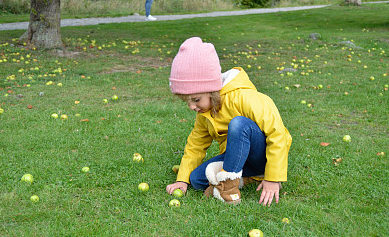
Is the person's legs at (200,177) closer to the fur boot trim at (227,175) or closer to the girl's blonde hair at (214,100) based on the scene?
the fur boot trim at (227,175)

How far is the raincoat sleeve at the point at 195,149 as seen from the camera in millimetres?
3527

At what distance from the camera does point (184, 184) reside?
11.5ft

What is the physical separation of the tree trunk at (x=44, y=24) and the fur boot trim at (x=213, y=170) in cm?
888

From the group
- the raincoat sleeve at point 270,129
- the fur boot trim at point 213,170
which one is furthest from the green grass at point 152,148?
the raincoat sleeve at point 270,129

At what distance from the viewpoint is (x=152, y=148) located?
4.52 meters

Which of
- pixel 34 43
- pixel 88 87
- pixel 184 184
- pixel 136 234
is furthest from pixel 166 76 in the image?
pixel 136 234

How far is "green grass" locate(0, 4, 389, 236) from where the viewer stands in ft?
9.72

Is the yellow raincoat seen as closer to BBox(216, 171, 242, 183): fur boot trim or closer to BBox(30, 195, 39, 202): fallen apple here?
BBox(216, 171, 242, 183): fur boot trim

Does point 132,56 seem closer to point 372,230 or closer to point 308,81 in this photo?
point 308,81

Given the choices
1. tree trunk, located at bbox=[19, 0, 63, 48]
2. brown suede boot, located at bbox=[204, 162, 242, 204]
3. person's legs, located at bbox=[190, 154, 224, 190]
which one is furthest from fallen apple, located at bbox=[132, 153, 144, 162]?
tree trunk, located at bbox=[19, 0, 63, 48]

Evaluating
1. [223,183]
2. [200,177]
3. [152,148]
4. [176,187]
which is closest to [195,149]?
[200,177]

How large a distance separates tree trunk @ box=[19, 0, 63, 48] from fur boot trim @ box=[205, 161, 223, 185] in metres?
8.88

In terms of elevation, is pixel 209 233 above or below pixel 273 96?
below

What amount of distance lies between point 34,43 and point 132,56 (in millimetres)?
2970
